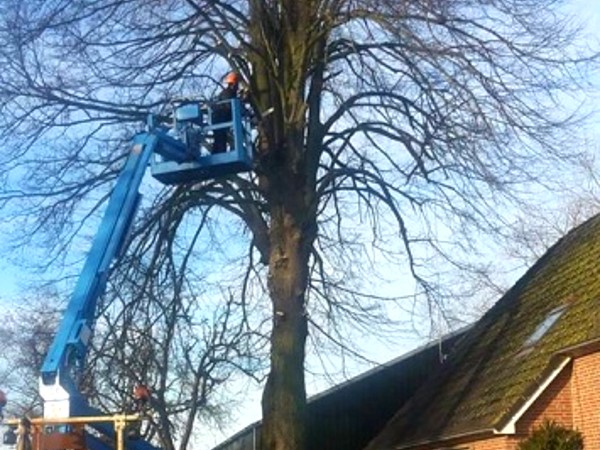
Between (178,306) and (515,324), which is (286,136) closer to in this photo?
(178,306)

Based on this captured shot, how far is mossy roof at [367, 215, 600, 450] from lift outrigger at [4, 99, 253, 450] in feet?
19.7

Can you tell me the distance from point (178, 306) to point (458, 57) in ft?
18.4

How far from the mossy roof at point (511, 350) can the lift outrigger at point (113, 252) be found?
5.99 meters

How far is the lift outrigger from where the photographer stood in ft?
39.8

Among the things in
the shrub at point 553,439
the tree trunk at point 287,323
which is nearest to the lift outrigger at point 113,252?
the tree trunk at point 287,323

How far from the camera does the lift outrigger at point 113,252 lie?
12.1 m

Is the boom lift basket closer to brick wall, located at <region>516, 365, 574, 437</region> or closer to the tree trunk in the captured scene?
the tree trunk

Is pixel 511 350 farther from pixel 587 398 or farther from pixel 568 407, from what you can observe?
pixel 587 398

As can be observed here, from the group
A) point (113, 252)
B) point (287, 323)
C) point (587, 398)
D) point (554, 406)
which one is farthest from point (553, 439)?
point (113, 252)

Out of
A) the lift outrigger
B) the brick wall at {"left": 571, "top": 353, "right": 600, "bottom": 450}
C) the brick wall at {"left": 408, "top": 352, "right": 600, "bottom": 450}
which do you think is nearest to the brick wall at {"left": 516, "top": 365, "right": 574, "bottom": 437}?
the brick wall at {"left": 408, "top": 352, "right": 600, "bottom": 450}

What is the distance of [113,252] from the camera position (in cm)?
1330

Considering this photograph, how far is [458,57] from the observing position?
16.8 metres

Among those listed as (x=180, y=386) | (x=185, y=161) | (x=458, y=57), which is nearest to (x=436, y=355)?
(x=180, y=386)

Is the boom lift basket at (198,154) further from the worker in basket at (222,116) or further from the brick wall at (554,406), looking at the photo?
the brick wall at (554,406)
